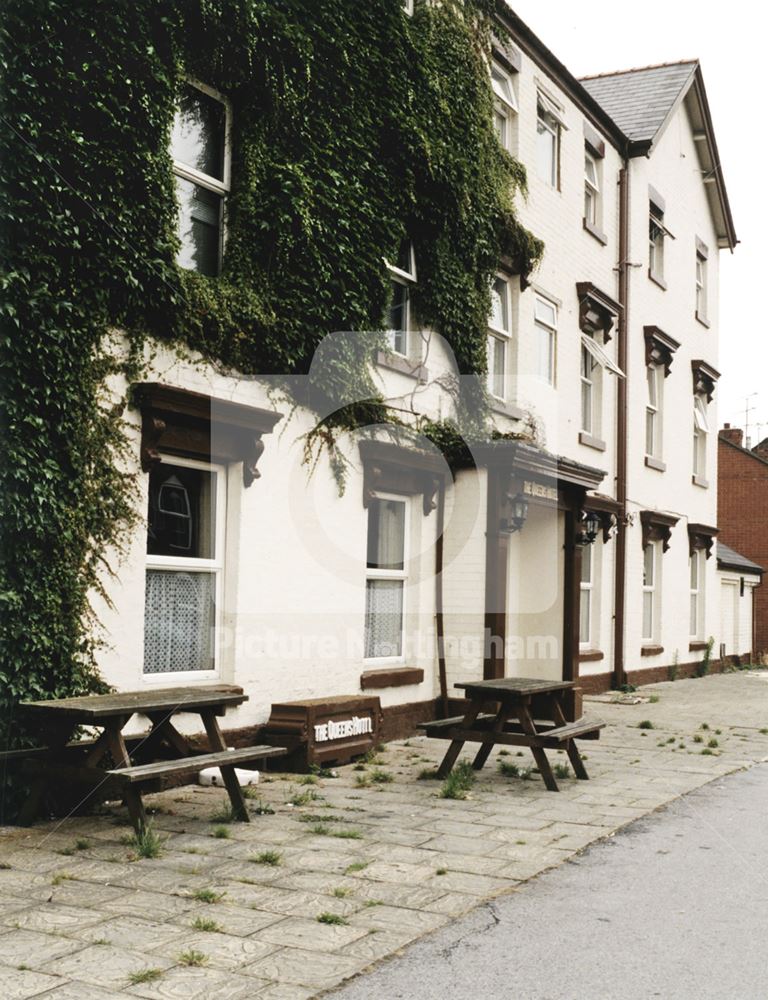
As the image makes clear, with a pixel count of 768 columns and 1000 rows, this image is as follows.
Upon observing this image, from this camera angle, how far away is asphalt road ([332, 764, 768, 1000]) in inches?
174

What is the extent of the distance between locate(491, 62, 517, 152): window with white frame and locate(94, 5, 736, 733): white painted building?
0.04 meters

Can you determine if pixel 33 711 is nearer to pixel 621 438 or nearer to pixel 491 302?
pixel 491 302

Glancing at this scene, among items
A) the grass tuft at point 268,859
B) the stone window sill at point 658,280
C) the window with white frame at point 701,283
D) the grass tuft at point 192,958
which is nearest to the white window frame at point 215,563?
the grass tuft at point 268,859

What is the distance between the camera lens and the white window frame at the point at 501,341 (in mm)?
14406

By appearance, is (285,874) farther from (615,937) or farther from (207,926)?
(615,937)

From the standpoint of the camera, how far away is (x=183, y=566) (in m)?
9.08

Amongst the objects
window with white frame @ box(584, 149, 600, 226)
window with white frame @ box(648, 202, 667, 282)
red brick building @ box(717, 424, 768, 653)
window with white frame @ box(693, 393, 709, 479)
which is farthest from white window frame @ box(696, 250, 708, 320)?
red brick building @ box(717, 424, 768, 653)

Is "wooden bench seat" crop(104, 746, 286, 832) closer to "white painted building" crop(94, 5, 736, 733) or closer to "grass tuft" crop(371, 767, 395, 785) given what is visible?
"white painted building" crop(94, 5, 736, 733)

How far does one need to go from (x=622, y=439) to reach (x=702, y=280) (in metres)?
7.25

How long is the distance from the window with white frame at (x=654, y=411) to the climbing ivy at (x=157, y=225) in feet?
29.8

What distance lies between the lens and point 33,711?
22.4 ft

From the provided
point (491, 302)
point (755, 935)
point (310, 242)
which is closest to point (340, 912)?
point (755, 935)

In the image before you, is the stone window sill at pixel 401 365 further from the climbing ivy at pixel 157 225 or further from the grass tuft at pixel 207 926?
the grass tuft at pixel 207 926

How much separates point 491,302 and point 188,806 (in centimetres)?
801
